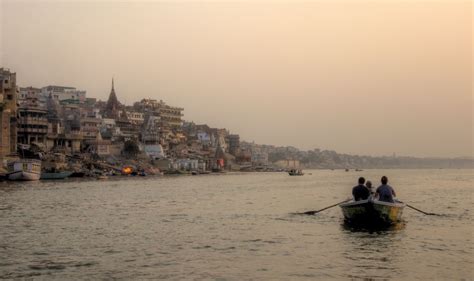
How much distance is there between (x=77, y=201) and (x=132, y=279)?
91.5ft

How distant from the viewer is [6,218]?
27312 mm

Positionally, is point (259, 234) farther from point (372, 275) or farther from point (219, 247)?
point (372, 275)

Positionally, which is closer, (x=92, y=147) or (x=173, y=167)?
(x=92, y=147)

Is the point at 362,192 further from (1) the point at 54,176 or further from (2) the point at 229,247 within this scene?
(1) the point at 54,176

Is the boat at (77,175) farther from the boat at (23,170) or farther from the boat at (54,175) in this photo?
the boat at (23,170)

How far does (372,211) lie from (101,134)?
102 m

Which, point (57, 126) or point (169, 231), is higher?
point (57, 126)

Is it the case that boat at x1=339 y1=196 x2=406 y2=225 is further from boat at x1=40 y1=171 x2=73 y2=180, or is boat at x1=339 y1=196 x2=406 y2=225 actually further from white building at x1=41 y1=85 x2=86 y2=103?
white building at x1=41 y1=85 x2=86 y2=103

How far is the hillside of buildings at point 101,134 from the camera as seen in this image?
88.8 meters

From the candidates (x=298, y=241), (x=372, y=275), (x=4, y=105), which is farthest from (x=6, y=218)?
(x=4, y=105)

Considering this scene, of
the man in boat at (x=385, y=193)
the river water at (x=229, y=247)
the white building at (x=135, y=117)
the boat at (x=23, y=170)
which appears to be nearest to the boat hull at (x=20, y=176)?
the boat at (x=23, y=170)

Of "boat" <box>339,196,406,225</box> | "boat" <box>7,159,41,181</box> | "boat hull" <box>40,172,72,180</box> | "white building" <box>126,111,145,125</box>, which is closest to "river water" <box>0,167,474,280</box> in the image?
"boat" <box>339,196,406,225</box>

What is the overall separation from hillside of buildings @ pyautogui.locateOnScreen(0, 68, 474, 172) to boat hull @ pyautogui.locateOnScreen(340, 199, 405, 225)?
64.7 metres

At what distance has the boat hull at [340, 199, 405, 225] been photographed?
22.0m
